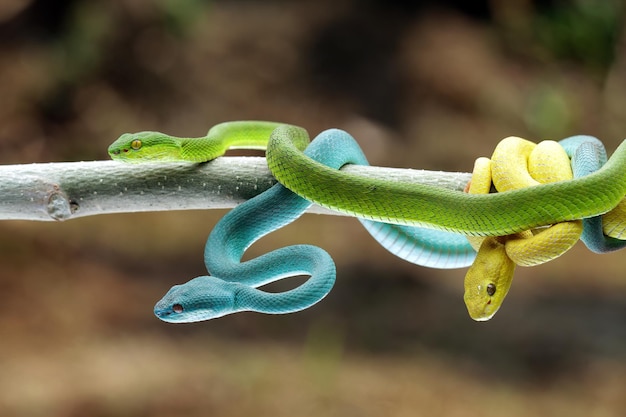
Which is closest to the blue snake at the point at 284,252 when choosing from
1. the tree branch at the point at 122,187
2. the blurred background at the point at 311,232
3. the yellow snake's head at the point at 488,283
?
the tree branch at the point at 122,187

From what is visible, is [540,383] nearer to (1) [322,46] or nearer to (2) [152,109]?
(1) [322,46]

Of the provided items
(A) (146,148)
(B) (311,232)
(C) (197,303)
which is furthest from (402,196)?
(B) (311,232)

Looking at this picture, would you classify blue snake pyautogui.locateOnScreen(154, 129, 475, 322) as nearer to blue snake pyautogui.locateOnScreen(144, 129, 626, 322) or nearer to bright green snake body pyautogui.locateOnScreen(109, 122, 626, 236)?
blue snake pyautogui.locateOnScreen(144, 129, 626, 322)

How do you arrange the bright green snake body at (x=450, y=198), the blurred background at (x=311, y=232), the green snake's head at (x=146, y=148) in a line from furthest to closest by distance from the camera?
the blurred background at (x=311, y=232), the green snake's head at (x=146, y=148), the bright green snake body at (x=450, y=198)

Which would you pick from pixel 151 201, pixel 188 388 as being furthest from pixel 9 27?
pixel 151 201

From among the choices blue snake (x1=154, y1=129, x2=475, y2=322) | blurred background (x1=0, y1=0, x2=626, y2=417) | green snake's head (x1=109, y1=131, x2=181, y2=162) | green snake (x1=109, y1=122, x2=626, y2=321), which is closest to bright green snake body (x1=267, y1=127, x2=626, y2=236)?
green snake (x1=109, y1=122, x2=626, y2=321)

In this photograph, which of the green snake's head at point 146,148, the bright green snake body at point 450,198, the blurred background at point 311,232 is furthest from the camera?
the blurred background at point 311,232

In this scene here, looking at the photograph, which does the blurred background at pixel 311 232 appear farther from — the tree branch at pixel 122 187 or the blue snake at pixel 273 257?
the blue snake at pixel 273 257
